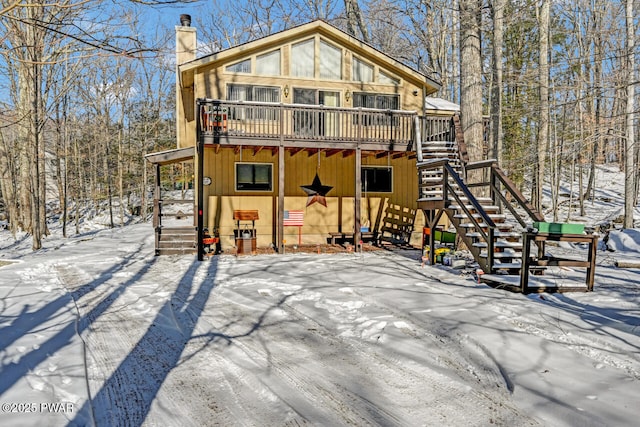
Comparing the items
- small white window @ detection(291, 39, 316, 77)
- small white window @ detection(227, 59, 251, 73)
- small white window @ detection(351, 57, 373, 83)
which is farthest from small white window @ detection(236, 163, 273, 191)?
small white window @ detection(351, 57, 373, 83)

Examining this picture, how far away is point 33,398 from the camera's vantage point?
3.03 m

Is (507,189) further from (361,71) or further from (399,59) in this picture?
(399,59)

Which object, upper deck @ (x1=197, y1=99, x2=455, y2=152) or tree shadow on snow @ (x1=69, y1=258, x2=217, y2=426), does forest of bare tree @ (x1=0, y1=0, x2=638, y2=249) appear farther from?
tree shadow on snow @ (x1=69, y1=258, x2=217, y2=426)

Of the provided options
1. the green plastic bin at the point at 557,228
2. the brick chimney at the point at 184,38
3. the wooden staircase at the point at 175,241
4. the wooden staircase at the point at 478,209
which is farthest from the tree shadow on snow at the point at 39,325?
the brick chimney at the point at 184,38

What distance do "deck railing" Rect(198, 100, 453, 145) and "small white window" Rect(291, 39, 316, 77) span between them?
1483 mm

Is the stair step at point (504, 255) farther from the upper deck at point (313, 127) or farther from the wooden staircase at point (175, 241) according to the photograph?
the wooden staircase at point (175, 241)

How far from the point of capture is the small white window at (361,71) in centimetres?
1336

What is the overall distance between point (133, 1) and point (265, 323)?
4307 millimetres

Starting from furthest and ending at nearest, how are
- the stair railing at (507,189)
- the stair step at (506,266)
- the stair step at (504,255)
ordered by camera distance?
1. the stair railing at (507,189)
2. the stair step at (504,255)
3. the stair step at (506,266)

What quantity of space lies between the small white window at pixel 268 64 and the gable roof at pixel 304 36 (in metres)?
0.21

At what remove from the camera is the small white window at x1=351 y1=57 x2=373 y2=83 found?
43.8 ft

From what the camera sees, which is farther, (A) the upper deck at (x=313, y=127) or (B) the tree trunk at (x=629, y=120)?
(B) the tree trunk at (x=629, y=120)

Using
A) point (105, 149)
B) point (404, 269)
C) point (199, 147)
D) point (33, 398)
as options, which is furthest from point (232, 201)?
point (105, 149)

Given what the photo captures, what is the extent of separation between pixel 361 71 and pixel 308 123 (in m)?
3.11
